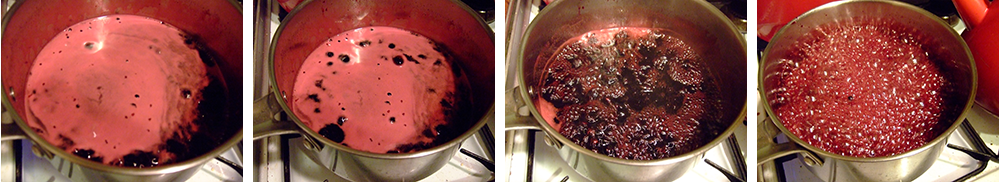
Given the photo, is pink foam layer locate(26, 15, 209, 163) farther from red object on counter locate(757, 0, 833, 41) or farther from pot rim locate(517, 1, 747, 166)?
red object on counter locate(757, 0, 833, 41)

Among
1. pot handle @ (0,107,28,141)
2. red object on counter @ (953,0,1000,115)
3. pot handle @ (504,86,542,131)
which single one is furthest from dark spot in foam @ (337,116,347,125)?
red object on counter @ (953,0,1000,115)

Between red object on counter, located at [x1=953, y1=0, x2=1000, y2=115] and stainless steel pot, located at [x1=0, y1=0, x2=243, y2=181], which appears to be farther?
red object on counter, located at [x1=953, y1=0, x2=1000, y2=115]

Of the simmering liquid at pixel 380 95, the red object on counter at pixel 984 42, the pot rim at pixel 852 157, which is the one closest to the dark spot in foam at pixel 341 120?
the simmering liquid at pixel 380 95

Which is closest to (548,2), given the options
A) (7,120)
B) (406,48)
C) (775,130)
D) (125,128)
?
(406,48)

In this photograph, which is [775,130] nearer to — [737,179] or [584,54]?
[737,179]

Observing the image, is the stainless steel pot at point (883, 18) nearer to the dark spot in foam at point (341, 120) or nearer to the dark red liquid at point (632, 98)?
the dark red liquid at point (632, 98)

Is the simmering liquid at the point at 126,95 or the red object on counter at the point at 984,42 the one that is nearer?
the simmering liquid at the point at 126,95
